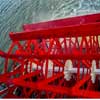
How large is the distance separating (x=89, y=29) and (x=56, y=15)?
6.16m

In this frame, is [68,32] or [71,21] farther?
[71,21]

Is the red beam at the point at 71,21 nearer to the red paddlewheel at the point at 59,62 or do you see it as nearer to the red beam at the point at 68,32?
the red paddlewheel at the point at 59,62

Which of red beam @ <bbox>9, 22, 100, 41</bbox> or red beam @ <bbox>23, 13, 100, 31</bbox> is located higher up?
red beam @ <bbox>23, 13, 100, 31</bbox>

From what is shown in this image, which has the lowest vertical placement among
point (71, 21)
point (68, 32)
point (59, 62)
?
point (59, 62)

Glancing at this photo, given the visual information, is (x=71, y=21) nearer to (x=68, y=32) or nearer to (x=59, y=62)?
(x=59, y=62)

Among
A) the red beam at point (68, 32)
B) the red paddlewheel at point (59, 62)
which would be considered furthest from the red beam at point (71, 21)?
the red beam at point (68, 32)

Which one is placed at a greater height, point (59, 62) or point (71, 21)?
point (71, 21)

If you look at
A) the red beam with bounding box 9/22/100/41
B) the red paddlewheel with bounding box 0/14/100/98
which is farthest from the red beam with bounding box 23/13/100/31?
the red beam with bounding box 9/22/100/41

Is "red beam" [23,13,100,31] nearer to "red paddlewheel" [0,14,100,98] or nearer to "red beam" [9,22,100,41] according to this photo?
"red paddlewheel" [0,14,100,98]

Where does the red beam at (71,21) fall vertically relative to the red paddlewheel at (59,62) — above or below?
above

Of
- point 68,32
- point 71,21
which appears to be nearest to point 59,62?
point 71,21

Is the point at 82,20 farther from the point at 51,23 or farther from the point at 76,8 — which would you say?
the point at 76,8

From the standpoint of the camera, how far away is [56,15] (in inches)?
390

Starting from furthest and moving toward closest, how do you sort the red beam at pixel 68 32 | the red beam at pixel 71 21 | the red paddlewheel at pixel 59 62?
the red beam at pixel 71 21, the red paddlewheel at pixel 59 62, the red beam at pixel 68 32
